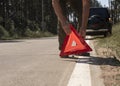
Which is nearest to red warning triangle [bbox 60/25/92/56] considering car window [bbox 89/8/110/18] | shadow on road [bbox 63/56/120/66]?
shadow on road [bbox 63/56/120/66]

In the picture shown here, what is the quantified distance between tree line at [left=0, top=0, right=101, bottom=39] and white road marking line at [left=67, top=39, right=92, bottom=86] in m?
36.6

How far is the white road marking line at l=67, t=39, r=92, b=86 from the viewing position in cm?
654

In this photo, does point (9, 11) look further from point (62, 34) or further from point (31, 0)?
point (62, 34)

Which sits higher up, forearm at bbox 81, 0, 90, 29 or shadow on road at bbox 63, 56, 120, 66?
forearm at bbox 81, 0, 90, 29

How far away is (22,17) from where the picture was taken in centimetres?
6719

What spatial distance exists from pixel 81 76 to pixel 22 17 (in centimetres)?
6043

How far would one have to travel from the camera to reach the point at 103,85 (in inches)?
247

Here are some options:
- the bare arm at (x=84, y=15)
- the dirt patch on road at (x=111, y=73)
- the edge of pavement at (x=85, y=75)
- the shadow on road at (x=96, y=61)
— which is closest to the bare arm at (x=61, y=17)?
the bare arm at (x=84, y=15)

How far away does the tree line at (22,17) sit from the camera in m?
54.7

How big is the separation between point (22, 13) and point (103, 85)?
6586 centimetres

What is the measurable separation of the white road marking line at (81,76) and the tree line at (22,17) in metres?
36.6

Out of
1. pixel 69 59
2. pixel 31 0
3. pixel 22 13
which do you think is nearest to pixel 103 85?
pixel 69 59

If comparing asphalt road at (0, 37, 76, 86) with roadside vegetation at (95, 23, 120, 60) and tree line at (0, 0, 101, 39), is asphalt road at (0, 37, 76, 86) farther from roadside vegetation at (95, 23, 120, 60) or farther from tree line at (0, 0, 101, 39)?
tree line at (0, 0, 101, 39)

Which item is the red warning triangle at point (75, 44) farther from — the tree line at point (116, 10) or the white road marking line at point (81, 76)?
the tree line at point (116, 10)
